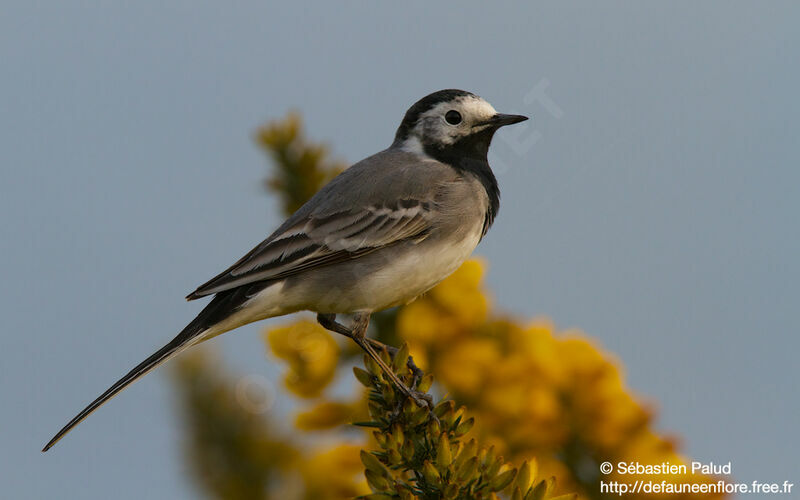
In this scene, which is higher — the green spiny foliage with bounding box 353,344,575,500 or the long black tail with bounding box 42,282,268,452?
the long black tail with bounding box 42,282,268,452

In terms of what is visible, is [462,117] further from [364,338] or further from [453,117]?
[364,338]

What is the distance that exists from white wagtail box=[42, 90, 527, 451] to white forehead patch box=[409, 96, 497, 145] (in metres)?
0.33

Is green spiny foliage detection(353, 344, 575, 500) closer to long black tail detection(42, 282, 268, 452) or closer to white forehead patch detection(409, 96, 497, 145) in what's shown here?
long black tail detection(42, 282, 268, 452)

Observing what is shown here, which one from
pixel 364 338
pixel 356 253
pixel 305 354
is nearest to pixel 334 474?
pixel 305 354

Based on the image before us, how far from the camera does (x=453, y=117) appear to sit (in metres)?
6.23

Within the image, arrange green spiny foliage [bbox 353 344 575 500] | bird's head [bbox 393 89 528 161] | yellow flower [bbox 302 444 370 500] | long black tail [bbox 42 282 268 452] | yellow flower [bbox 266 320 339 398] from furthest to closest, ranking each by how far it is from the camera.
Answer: bird's head [bbox 393 89 528 161]
yellow flower [bbox 266 320 339 398]
long black tail [bbox 42 282 268 452]
yellow flower [bbox 302 444 370 500]
green spiny foliage [bbox 353 344 575 500]

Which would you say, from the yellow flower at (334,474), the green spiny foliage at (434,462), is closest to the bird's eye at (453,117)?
the yellow flower at (334,474)

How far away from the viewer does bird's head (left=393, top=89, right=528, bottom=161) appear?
6.20 meters

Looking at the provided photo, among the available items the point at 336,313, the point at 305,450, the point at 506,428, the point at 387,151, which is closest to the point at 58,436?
the point at 305,450

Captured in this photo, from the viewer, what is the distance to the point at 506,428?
432cm

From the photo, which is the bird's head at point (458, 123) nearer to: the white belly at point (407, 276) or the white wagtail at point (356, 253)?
the white wagtail at point (356, 253)

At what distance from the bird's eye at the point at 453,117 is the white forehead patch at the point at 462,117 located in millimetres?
17

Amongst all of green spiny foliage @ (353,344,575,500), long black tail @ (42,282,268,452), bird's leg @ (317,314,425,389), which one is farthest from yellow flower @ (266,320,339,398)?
green spiny foliage @ (353,344,575,500)

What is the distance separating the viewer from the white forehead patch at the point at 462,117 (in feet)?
20.4
